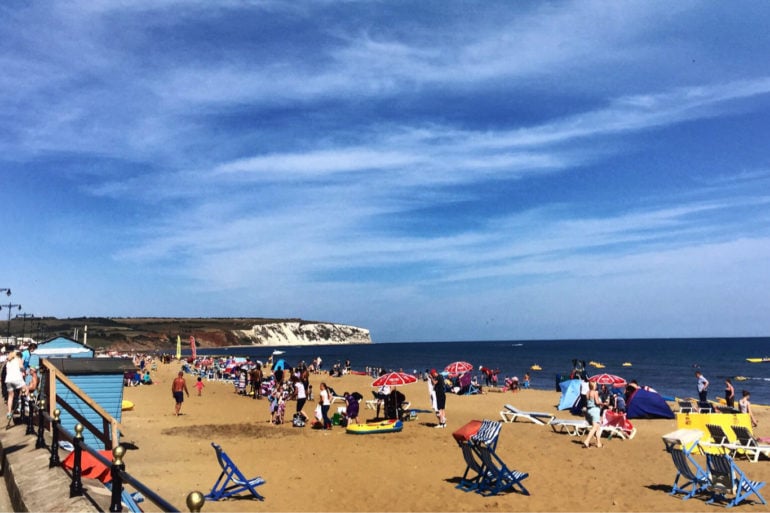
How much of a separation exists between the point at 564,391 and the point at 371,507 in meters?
17.7

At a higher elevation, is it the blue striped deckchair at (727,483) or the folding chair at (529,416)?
the blue striped deckchair at (727,483)

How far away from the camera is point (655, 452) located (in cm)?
1459

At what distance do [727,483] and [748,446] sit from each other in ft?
12.3

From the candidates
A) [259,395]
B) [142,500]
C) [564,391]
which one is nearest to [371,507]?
[142,500]

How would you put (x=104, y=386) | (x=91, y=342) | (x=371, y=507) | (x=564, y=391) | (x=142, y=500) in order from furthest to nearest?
(x=91, y=342)
(x=564, y=391)
(x=104, y=386)
(x=371, y=507)
(x=142, y=500)

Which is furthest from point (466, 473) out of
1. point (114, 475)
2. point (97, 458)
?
point (114, 475)

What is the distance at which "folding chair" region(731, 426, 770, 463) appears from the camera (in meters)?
13.2

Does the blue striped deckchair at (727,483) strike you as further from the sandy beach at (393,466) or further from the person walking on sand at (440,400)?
the person walking on sand at (440,400)

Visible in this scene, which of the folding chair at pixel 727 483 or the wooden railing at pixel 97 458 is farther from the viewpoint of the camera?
the folding chair at pixel 727 483

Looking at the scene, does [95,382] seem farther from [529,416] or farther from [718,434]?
[718,434]

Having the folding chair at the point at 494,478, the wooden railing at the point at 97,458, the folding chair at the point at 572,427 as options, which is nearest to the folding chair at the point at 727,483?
the folding chair at the point at 494,478

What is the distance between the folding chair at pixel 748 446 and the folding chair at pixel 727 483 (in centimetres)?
310

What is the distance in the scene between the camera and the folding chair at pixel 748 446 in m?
13.2

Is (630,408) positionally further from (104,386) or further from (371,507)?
(104,386)
